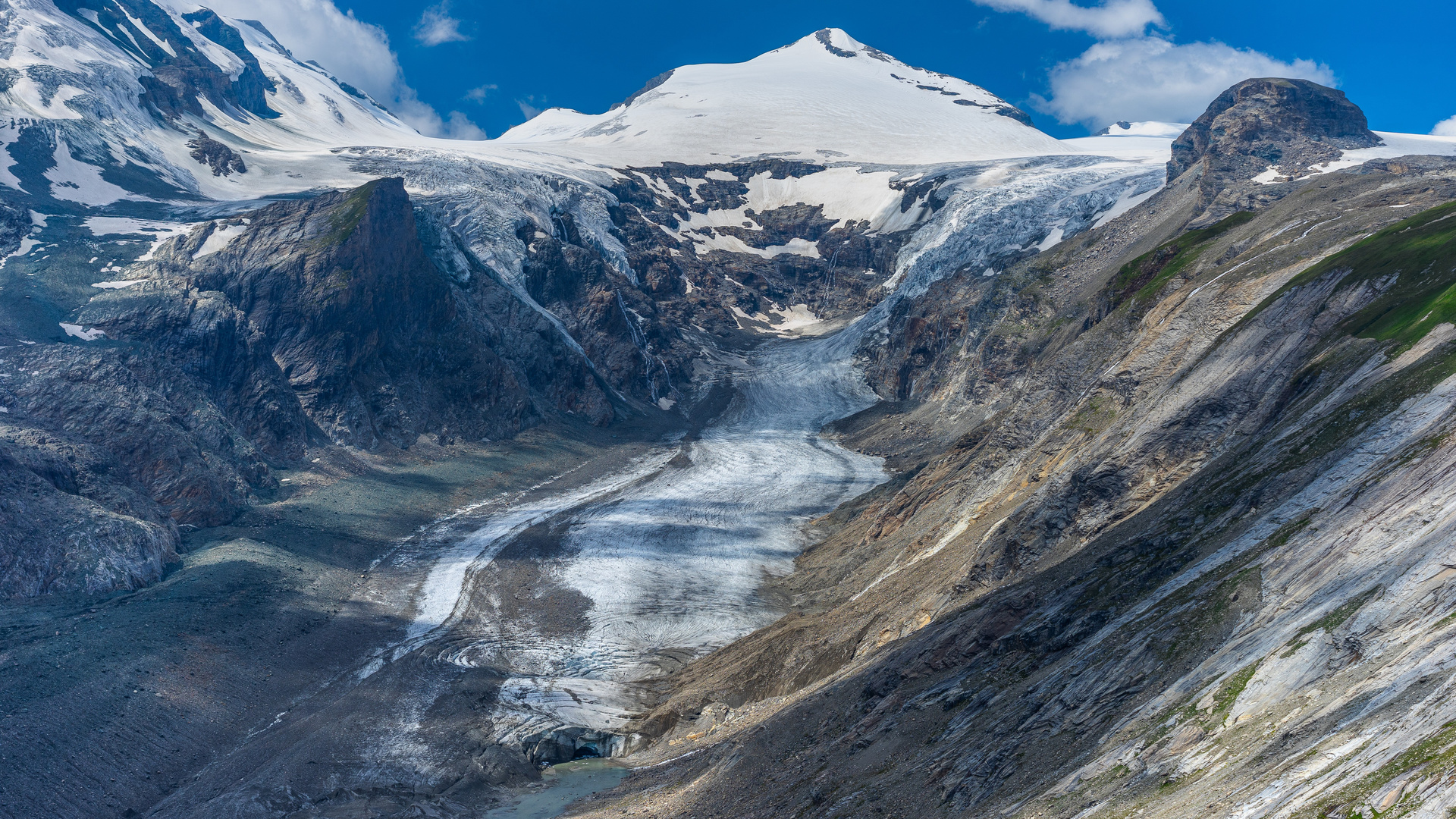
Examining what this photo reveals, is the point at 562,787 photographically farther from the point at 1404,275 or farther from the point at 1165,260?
the point at 1165,260

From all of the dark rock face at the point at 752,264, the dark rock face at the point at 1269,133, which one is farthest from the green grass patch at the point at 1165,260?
the dark rock face at the point at 752,264

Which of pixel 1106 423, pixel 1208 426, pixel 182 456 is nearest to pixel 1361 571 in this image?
pixel 1208 426

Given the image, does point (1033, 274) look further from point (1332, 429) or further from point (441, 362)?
point (1332, 429)

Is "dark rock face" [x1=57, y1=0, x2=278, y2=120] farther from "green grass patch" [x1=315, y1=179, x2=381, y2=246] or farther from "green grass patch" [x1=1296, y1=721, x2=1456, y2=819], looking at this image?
"green grass patch" [x1=1296, y1=721, x2=1456, y2=819]

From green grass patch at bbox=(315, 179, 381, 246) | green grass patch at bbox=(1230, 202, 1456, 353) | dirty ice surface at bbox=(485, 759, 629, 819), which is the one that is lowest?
dirty ice surface at bbox=(485, 759, 629, 819)

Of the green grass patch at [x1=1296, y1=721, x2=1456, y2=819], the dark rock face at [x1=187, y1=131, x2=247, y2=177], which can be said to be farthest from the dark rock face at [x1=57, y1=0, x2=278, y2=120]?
the green grass patch at [x1=1296, y1=721, x2=1456, y2=819]

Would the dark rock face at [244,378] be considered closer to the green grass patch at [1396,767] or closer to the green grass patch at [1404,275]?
the green grass patch at [1396,767]

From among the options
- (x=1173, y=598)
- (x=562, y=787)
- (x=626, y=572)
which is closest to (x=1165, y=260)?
(x=626, y=572)
